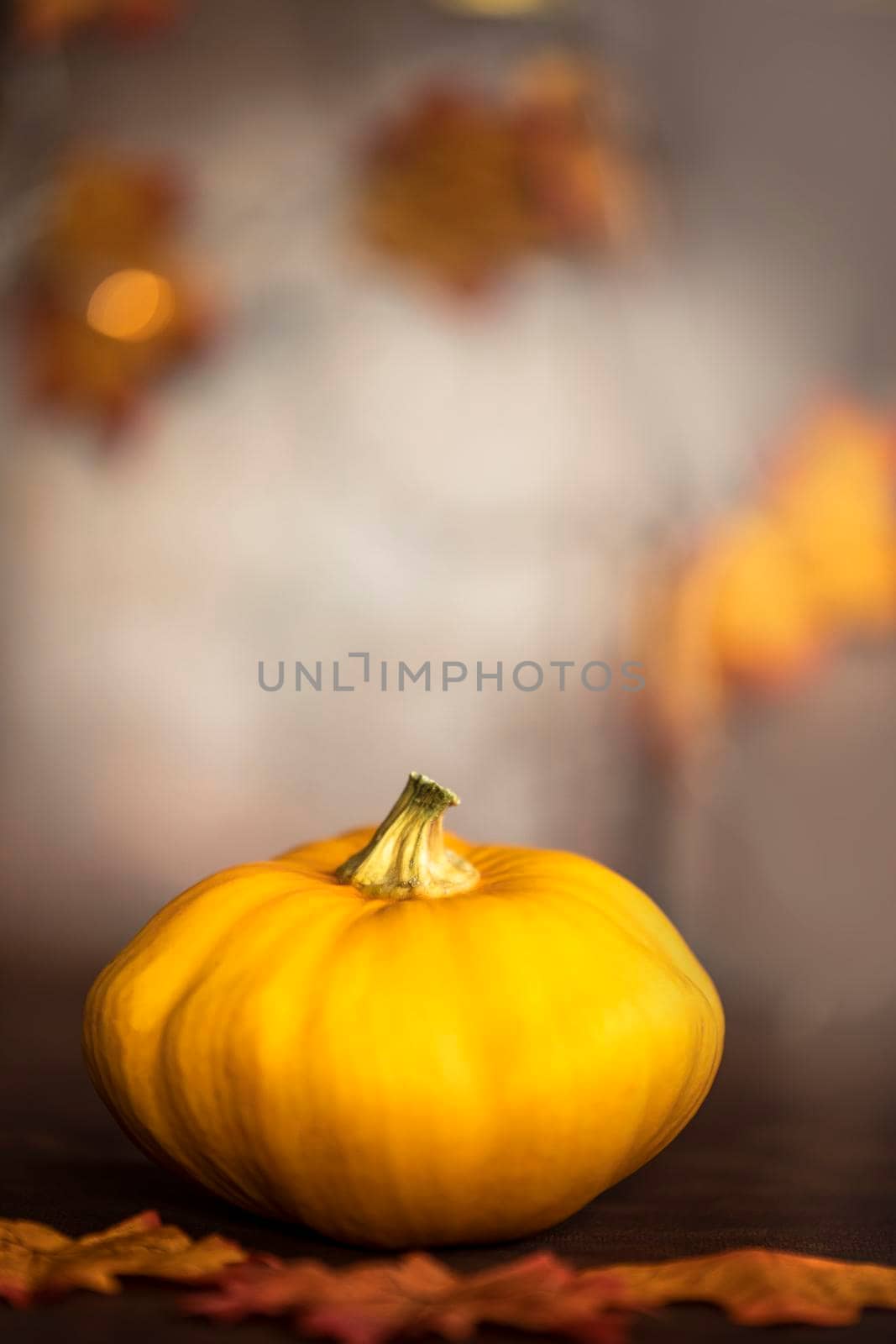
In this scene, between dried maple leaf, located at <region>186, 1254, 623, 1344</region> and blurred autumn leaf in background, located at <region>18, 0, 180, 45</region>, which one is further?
blurred autumn leaf in background, located at <region>18, 0, 180, 45</region>

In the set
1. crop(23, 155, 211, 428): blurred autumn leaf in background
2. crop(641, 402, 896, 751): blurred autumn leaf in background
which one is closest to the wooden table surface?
crop(641, 402, 896, 751): blurred autumn leaf in background

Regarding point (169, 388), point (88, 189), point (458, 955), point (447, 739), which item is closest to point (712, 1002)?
point (458, 955)

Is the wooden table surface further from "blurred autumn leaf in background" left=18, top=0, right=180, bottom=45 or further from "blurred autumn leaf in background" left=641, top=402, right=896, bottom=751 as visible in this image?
"blurred autumn leaf in background" left=18, top=0, right=180, bottom=45

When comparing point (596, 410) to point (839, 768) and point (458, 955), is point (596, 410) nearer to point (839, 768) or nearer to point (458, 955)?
point (839, 768)

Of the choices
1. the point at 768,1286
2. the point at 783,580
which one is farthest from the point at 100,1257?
the point at 783,580

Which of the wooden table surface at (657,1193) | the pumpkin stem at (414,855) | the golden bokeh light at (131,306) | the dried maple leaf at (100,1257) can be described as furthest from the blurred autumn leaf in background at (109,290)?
the dried maple leaf at (100,1257)

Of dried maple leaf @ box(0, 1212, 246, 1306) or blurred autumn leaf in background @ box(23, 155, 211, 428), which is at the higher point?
blurred autumn leaf in background @ box(23, 155, 211, 428)
